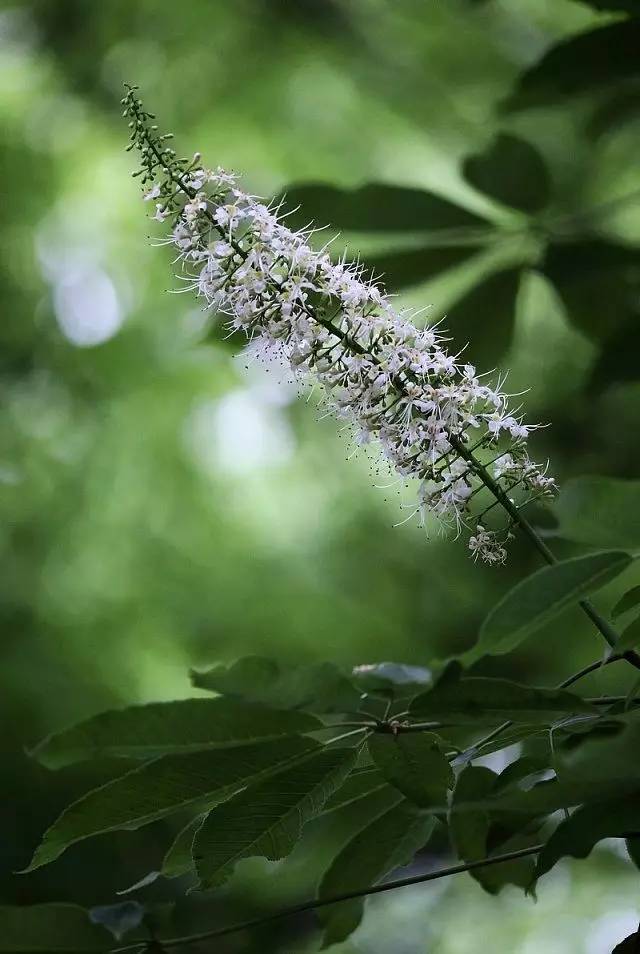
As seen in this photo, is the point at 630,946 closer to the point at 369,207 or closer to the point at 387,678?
the point at 387,678

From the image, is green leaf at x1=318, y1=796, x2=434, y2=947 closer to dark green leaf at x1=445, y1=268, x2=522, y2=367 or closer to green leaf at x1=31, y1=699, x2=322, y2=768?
green leaf at x1=31, y1=699, x2=322, y2=768

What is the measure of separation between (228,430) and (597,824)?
4601mm

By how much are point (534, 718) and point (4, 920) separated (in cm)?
81

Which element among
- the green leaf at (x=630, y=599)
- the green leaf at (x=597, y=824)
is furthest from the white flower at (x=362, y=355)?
the green leaf at (x=597, y=824)

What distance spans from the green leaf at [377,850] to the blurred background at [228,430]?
84.3 inches

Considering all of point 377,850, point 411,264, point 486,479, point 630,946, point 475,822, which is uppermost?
point 411,264

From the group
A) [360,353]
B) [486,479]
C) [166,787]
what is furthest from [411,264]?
[166,787]

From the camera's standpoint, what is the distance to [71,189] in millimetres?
5781

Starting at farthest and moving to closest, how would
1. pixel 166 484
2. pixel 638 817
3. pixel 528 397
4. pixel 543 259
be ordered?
pixel 166 484
pixel 528 397
pixel 543 259
pixel 638 817

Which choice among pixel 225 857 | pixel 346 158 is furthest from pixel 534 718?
pixel 346 158

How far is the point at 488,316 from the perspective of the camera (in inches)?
86.7

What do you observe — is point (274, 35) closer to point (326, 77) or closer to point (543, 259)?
point (326, 77)

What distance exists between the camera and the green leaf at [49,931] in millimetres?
1394

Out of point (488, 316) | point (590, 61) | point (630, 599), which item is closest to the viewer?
point (630, 599)
